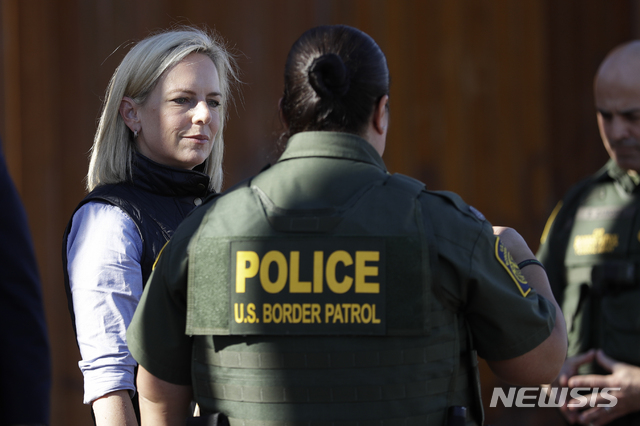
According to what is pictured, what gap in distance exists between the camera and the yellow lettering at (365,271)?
1.18 m

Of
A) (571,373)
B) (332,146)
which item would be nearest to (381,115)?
(332,146)

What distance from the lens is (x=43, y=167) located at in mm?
3322

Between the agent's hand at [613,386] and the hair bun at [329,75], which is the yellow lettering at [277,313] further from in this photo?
the agent's hand at [613,386]

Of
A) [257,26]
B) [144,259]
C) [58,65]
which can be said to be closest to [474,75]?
[257,26]

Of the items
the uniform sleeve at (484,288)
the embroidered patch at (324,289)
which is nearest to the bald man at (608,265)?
the uniform sleeve at (484,288)

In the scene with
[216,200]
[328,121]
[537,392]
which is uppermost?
[328,121]

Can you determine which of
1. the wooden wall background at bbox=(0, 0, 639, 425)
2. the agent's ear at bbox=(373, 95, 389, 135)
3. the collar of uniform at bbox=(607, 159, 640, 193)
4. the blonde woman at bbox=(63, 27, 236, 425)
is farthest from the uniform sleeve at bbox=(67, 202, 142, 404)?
the collar of uniform at bbox=(607, 159, 640, 193)

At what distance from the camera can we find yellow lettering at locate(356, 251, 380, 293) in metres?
1.18

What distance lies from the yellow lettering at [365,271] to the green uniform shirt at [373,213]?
0.11 meters

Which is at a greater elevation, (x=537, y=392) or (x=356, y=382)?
(x=356, y=382)

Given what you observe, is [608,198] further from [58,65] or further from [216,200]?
[58,65]

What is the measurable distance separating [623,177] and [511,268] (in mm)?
1700

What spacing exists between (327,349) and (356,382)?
78 millimetres

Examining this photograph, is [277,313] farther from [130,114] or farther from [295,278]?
[130,114]
